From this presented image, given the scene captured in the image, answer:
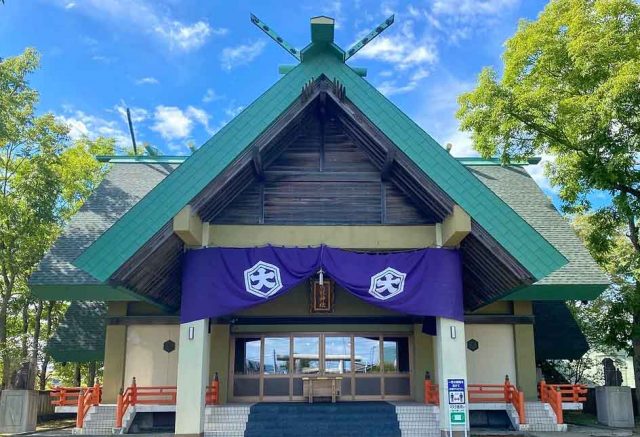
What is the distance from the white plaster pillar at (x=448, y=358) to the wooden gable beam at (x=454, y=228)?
4.69 feet

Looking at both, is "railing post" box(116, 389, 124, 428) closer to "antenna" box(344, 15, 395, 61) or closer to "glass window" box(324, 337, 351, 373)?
"glass window" box(324, 337, 351, 373)

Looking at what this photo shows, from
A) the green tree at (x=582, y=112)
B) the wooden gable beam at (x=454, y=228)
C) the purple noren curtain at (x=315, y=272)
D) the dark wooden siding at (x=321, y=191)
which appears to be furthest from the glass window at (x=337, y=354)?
the green tree at (x=582, y=112)

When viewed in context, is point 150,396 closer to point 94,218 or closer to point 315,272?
point 315,272

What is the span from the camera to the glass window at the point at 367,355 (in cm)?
1360

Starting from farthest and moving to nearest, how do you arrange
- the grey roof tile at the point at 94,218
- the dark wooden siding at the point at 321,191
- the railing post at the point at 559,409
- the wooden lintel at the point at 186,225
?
the grey roof tile at the point at 94,218
the railing post at the point at 559,409
the dark wooden siding at the point at 321,191
the wooden lintel at the point at 186,225

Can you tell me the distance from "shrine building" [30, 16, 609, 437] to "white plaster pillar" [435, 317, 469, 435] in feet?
0.09

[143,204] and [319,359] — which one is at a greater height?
[143,204]

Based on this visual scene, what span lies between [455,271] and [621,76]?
659cm

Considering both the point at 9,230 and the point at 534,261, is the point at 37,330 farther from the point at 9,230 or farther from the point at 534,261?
the point at 534,261

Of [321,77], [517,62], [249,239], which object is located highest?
[517,62]


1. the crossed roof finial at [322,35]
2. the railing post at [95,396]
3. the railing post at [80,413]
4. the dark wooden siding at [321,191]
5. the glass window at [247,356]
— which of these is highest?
the crossed roof finial at [322,35]

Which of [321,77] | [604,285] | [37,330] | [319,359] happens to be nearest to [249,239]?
[321,77]

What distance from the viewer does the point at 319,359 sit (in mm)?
13539

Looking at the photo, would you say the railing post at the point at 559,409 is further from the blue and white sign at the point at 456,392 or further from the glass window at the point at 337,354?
the glass window at the point at 337,354
